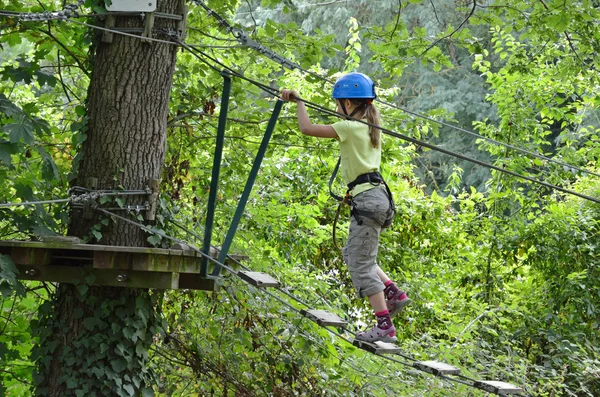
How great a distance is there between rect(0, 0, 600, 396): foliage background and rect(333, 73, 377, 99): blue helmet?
909 mm

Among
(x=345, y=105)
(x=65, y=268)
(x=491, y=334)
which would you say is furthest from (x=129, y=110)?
(x=491, y=334)

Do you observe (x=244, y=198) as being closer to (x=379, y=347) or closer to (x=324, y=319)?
(x=324, y=319)

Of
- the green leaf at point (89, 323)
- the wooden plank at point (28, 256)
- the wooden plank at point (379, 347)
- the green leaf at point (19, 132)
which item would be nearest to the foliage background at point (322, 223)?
the green leaf at point (19, 132)

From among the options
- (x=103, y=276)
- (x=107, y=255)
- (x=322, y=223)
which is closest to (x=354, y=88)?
(x=107, y=255)

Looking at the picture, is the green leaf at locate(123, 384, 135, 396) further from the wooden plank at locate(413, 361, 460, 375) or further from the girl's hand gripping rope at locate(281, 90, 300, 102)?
the girl's hand gripping rope at locate(281, 90, 300, 102)

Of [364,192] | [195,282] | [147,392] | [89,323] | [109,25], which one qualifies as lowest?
[147,392]

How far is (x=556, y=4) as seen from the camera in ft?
17.9

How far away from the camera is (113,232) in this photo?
4309mm

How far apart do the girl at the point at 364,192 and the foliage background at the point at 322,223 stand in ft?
3.20

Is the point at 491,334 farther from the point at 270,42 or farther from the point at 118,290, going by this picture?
the point at 118,290

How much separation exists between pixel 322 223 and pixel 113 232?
4736mm

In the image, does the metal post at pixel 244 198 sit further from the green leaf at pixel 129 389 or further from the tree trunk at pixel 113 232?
the green leaf at pixel 129 389

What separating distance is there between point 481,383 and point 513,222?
13.7 feet

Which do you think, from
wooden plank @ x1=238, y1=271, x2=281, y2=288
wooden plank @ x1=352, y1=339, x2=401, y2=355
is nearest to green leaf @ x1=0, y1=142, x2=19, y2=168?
wooden plank @ x1=238, y1=271, x2=281, y2=288
